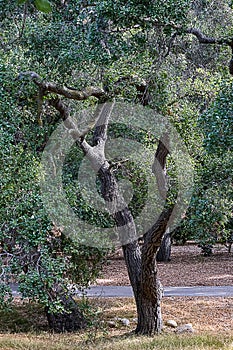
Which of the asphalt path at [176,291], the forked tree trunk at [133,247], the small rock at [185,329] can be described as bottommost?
the asphalt path at [176,291]

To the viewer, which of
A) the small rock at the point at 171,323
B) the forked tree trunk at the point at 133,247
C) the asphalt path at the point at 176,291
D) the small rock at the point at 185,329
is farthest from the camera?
the asphalt path at the point at 176,291

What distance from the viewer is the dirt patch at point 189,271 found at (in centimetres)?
1345

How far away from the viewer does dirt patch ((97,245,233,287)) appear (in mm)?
13453

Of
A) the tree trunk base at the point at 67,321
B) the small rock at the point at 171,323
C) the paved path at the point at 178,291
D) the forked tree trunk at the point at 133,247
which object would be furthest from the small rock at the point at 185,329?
the paved path at the point at 178,291

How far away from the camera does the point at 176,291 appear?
12.0m

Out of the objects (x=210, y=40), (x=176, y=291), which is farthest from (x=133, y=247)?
(x=176, y=291)

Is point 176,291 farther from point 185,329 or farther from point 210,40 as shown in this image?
point 210,40

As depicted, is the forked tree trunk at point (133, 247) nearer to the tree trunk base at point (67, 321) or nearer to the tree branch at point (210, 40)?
the tree trunk base at point (67, 321)

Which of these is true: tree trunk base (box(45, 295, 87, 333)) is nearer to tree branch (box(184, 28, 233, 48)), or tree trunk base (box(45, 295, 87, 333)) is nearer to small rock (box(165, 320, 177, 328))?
small rock (box(165, 320, 177, 328))

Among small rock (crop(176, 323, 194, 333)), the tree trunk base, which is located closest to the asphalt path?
the tree trunk base

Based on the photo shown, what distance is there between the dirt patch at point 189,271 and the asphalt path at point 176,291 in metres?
0.56

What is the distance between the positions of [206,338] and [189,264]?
9919mm

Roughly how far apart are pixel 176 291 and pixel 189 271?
128 inches

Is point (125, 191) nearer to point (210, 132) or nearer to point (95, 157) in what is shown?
point (95, 157)
